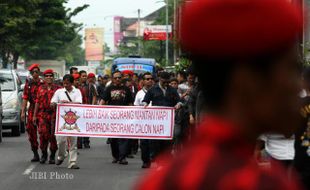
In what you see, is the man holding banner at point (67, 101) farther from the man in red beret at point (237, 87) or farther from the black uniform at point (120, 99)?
the man in red beret at point (237, 87)

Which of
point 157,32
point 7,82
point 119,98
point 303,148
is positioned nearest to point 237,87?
point 303,148

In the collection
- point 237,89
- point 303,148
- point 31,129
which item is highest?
point 237,89

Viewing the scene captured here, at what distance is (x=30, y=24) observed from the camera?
4372cm

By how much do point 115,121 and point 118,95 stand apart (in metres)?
0.59

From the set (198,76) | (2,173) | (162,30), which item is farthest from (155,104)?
(162,30)

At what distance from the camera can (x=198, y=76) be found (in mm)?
2123

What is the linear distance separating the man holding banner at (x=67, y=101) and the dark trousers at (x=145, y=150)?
1176 mm

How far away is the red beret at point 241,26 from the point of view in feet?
6.49

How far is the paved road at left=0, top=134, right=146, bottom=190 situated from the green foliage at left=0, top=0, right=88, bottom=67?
2057 centimetres

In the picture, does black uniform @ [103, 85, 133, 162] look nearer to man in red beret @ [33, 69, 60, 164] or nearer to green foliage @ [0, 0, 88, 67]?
man in red beret @ [33, 69, 60, 164]

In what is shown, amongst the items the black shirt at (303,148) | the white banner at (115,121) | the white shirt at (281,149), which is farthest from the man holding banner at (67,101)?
the black shirt at (303,148)

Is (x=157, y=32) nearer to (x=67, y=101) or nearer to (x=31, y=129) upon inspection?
(x=31, y=129)

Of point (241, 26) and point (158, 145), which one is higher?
point (241, 26)

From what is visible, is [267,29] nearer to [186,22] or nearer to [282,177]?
[186,22]
